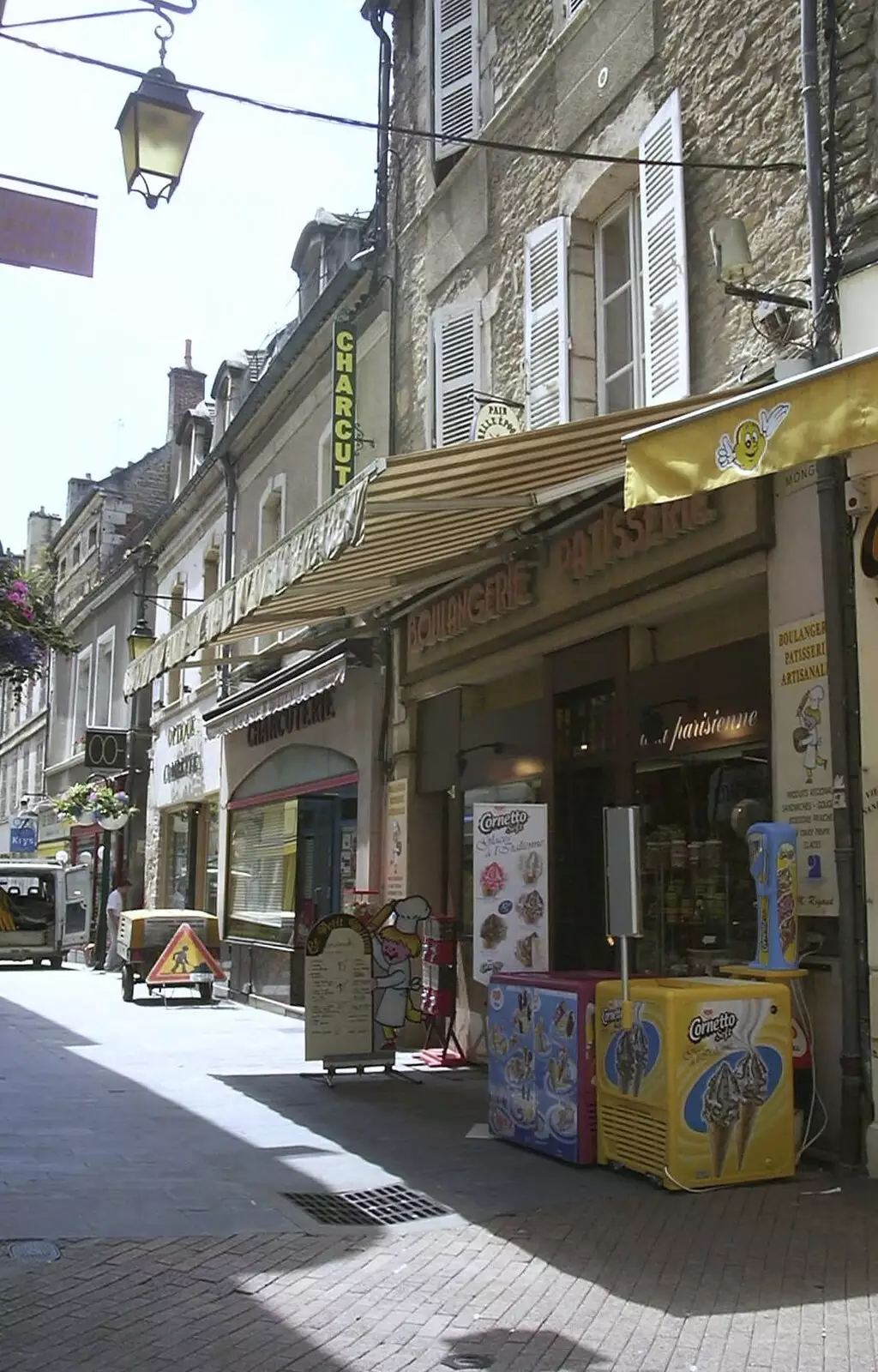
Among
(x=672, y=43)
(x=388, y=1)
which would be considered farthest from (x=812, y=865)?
(x=388, y=1)

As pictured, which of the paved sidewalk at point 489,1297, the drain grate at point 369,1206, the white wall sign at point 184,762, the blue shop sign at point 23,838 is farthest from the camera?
the blue shop sign at point 23,838

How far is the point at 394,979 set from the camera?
9961 millimetres

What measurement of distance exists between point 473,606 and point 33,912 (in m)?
17.7

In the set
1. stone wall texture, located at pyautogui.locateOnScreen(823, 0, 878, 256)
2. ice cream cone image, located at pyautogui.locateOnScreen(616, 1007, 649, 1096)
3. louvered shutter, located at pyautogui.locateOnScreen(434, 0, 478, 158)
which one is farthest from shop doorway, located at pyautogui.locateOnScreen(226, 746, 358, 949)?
stone wall texture, located at pyautogui.locateOnScreen(823, 0, 878, 256)

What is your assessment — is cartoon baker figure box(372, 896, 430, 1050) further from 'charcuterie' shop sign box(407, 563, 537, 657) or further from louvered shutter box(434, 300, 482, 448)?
louvered shutter box(434, 300, 482, 448)

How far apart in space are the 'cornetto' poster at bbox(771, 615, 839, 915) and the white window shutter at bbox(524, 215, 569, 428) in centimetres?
323

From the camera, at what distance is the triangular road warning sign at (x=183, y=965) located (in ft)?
52.6

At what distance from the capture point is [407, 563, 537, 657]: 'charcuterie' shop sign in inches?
402

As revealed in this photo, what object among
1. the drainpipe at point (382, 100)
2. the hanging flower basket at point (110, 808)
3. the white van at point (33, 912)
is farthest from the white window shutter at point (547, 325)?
the white van at point (33, 912)

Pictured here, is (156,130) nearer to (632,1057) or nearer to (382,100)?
(632,1057)

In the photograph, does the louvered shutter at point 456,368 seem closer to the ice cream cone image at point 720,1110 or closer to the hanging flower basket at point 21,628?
the hanging flower basket at point 21,628

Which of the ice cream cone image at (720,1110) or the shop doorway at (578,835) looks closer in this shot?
the ice cream cone image at (720,1110)

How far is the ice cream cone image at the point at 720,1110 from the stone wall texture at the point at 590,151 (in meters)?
3.98

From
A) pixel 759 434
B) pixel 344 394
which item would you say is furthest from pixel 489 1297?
pixel 344 394
